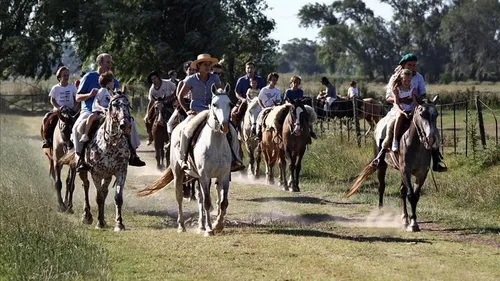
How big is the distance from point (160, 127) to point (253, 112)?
240cm

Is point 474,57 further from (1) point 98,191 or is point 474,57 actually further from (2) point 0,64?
(1) point 98,191

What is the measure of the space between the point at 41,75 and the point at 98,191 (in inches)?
1530

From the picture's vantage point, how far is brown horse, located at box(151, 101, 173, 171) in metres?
23.3

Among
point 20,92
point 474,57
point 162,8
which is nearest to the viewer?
point 162,8

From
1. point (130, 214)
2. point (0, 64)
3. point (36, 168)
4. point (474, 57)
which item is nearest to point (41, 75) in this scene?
point (0, 64)

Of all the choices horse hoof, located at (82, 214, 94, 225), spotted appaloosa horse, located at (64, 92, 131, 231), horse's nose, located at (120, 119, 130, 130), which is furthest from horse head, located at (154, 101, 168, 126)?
horse's nose, located at (120, 119, 130, 130)

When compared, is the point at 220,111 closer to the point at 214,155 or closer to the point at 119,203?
the point at 214,155

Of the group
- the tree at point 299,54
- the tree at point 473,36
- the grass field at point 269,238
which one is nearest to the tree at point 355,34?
the tree at point 473,36

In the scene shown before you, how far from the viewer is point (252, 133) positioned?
23547mm

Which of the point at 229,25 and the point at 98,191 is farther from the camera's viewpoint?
the point at 229,25

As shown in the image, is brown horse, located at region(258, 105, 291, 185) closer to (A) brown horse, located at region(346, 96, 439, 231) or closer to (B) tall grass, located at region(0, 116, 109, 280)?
(A) brown horse, located at region(346, 96, 439, 231)

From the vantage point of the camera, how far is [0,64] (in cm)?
5131

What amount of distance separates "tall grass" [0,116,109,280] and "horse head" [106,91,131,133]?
1.61 metres

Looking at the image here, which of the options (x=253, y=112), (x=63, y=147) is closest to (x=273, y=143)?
(x=253, y=112)
